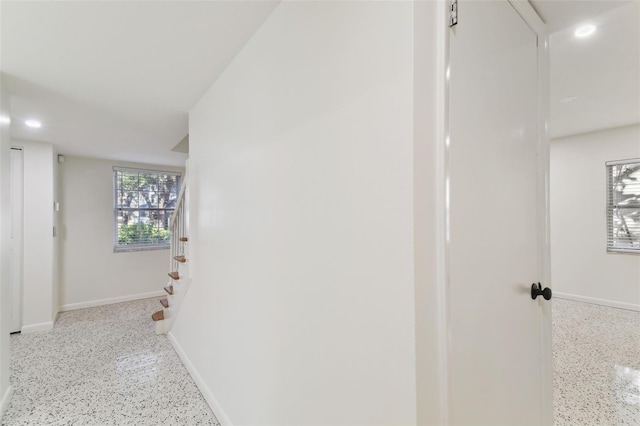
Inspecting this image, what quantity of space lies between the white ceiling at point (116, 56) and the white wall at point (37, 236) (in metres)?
0.63

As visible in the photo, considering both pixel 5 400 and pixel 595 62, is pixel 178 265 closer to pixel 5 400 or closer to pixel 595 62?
pixel 5 400

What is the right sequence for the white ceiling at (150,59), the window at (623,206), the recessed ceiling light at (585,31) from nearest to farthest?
the white ceiling at (150,59), the recessed ceiling light at (585,31), the window at (623,206)

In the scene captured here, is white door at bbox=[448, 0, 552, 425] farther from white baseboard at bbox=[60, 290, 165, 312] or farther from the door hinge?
white baseboard at bbox=[60, 290, 165, 312]

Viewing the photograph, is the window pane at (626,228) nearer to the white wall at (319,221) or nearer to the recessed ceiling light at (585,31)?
the recessed ceiling light at (585,31)

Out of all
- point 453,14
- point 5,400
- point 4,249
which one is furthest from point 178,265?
point 453,14

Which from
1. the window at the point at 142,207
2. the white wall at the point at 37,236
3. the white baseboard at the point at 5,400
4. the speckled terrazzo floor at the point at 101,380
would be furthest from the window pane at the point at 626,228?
the white wall at the point at 37,236

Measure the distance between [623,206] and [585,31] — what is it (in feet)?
10.8

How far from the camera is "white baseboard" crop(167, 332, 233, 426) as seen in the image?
182cm

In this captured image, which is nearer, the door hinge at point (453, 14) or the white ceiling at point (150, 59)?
the door hinge at point (453, 14)

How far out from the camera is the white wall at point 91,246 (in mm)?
4207

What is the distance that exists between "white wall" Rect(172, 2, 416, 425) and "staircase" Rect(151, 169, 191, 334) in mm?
1000

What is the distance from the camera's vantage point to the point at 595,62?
7.16 feet

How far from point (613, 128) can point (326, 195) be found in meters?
5.01

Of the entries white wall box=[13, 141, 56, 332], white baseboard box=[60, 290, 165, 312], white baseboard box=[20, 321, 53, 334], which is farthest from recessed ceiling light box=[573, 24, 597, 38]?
white baseboard box=[60, 290, 165, 312]
